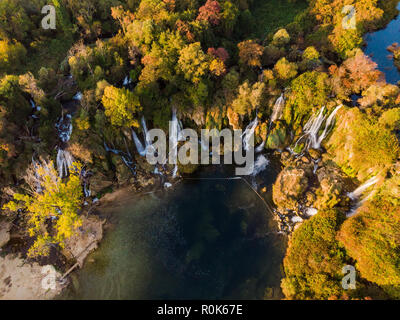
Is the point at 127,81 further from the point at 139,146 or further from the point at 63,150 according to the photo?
the point at 63,150

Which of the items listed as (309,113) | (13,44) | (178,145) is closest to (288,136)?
(309,113)

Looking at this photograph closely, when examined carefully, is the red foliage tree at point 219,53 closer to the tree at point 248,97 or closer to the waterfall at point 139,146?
the tree at point 248,97

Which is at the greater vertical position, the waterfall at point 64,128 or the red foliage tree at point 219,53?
the red foliage tree at point 219,53

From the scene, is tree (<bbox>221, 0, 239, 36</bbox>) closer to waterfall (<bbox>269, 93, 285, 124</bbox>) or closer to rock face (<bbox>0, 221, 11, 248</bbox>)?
waterfall (<bbox>269, 93, 285, 124</bbox>)

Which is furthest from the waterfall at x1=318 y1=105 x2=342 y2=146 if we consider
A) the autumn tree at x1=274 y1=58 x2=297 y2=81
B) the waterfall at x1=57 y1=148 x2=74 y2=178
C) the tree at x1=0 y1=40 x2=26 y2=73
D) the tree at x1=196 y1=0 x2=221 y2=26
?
the tree at x1=0 y1=40 x2=26 y2=73

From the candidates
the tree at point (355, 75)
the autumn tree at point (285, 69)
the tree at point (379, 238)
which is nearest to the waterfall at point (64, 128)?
the autumn tree at point (285, 69)

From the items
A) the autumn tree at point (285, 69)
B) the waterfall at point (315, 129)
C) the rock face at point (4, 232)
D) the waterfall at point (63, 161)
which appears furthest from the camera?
the waterfall at point (315, 129)
